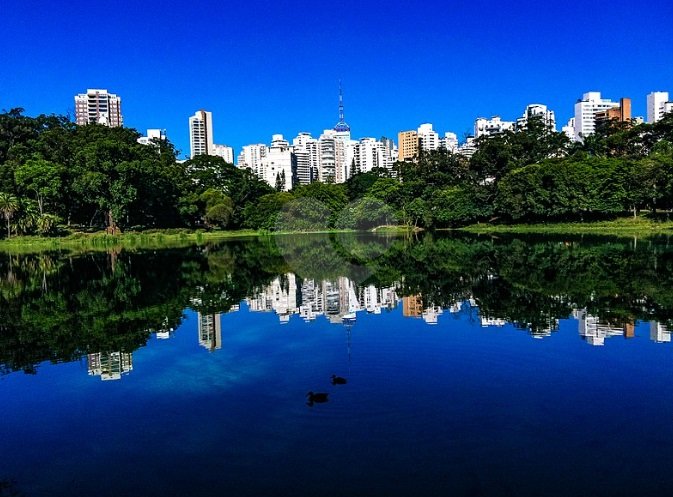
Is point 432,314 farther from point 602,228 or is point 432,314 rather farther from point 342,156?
point 342,156

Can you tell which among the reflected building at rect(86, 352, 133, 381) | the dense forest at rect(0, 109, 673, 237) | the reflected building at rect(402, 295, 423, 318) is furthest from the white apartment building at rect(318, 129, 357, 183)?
the reflected building at rect(86, 352, 133, 381)

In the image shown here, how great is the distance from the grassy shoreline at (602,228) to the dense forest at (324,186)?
135 cm

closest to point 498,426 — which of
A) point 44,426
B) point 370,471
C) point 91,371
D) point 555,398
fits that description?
Result: point 555,398

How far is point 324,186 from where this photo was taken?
2680 inches

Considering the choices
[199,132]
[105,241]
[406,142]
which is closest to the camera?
[105,241]

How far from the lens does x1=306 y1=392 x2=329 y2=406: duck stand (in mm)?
6389

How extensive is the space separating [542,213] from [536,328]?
43816 mm

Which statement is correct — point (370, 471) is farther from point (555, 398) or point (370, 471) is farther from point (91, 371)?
point (91, 371)

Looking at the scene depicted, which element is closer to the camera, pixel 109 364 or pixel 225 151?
pixel 109 364

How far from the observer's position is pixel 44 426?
19.8ft

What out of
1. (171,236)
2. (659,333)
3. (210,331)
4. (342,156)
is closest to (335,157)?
(342,156)

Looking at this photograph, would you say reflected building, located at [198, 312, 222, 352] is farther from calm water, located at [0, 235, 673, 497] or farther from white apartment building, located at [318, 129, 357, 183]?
white apartment building, located at [318, 129, 357, 183]

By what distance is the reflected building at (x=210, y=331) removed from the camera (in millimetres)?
9625

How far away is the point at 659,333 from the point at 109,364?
28.9 ft
